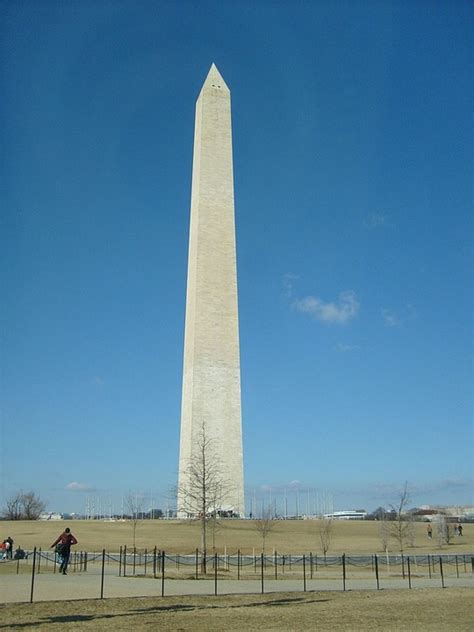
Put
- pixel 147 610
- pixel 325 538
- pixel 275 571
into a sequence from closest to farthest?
pixel 147 610 < pixel 275 571 < pixel 325 538

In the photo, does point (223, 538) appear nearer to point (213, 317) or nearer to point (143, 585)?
point (213, 317)

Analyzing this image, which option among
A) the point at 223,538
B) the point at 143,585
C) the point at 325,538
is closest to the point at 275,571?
the point at 143,585

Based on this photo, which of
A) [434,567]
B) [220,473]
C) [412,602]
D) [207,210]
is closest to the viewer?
[412,602]

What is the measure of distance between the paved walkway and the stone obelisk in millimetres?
27484

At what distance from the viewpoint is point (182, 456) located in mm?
54750

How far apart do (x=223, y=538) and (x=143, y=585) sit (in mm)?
25290

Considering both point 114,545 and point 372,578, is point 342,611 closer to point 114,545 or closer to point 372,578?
point 372,578

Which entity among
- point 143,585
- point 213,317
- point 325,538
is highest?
point 213,317

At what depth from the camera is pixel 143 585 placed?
20.3 m

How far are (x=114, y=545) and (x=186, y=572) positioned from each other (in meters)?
17.3

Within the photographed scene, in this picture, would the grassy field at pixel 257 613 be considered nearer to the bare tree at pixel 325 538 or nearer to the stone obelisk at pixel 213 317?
the bare tree at pixel 325 538

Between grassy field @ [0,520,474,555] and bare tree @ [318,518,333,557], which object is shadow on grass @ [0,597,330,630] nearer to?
bare tree @ [318,518,333,557]

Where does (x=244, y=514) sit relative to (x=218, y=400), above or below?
below

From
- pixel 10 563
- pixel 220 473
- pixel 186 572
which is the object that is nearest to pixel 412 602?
pixel 186 572
